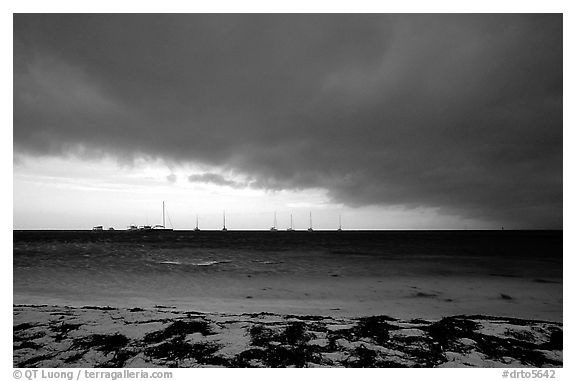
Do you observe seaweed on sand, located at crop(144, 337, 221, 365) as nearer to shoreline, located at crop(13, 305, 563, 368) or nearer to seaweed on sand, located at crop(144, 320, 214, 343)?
shoreline, located at crop(13, 305, 563, 368)

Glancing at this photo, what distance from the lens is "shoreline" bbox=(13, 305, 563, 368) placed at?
471cm

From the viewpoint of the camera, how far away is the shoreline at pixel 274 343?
15.5 ft

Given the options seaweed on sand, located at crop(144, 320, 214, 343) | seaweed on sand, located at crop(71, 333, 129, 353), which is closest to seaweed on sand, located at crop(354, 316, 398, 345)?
seaweed on sand, located at crop(144, 320, 214, 343)

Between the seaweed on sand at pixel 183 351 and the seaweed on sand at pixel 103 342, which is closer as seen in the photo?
the seaweed on sand at pixel 183 351

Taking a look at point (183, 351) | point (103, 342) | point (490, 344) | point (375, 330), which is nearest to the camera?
point (183, 351)

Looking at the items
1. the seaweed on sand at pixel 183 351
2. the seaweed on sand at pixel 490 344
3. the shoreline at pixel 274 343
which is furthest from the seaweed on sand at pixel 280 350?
the seaweed on sand at pixel 490 344

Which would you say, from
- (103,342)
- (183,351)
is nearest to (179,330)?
(183,351)

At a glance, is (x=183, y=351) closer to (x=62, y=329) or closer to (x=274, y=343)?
(x=274, y=343)

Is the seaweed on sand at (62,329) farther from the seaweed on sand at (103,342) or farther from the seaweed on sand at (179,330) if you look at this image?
the seaweed on sand at (179,330)

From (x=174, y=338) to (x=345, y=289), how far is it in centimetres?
1142

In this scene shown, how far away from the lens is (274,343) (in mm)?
5348
